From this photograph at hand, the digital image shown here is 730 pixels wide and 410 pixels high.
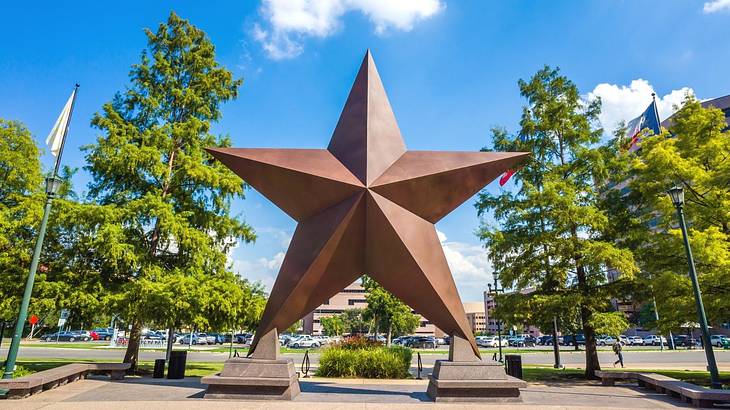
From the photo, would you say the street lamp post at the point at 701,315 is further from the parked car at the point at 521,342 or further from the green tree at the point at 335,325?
the green tree at the point at 335,325

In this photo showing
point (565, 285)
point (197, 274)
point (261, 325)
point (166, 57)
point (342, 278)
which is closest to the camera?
point (261, 325)

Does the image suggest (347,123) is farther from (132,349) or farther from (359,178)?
(132,349)

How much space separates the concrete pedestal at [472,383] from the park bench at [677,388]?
403cm

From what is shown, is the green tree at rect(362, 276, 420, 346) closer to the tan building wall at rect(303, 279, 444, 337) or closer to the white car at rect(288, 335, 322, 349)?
the white car at rect(288, 335, 322, 349)

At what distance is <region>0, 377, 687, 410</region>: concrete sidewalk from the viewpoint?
8.40 m

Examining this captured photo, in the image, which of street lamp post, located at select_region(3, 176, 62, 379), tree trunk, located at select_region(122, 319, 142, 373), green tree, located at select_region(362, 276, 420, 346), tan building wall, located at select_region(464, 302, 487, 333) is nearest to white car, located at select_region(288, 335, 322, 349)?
green tree, located at select_region(362, 276, 420, 346)

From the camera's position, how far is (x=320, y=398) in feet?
31.6

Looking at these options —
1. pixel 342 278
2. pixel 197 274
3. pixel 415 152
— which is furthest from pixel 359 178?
pixel 197 274

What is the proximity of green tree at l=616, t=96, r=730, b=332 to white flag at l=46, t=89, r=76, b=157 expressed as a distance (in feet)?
65.2

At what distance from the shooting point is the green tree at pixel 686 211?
12.8m

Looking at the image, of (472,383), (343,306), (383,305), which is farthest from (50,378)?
(343,306)

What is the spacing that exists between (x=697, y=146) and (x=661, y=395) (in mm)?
9939

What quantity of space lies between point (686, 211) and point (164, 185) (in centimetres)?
1968

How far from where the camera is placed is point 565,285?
16359mm
